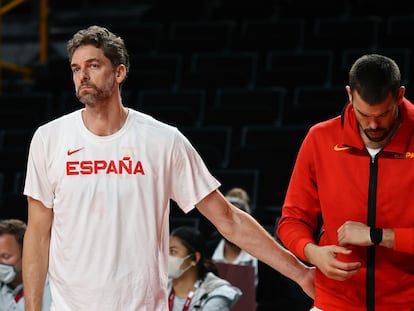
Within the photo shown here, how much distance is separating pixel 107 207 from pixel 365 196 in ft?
→ 3.18

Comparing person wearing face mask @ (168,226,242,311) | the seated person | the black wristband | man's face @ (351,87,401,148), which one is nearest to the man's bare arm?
the black wristband

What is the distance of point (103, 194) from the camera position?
3484 millimetres

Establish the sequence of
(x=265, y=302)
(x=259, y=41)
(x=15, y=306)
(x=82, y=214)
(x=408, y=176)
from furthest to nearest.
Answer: (x=259, y=41) < (x=265, y=302) < (x=15, y=306) < (x=82, y=214) < (x=408, y=176)

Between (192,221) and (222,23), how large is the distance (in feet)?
14.0

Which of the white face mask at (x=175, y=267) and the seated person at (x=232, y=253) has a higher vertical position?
the white face mask at (x=175, y=267)

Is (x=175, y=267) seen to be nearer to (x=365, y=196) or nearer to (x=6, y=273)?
(x=6, y=273)

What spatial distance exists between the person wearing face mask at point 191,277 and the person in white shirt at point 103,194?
73.4 inches

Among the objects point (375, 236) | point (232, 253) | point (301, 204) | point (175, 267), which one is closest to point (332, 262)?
point (375, 236)

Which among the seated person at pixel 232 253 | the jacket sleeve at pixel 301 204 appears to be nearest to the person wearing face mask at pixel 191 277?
the seated person at pixel 232 253

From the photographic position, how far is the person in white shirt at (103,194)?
3.47 meters

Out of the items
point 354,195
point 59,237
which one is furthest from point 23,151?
point 354,195

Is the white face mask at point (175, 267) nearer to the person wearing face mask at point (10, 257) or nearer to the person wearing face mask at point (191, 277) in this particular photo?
the person wearing face mask at point (191, 277)

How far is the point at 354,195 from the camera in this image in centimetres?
332

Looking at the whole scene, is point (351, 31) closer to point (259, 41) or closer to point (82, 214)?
point (259, 41)
